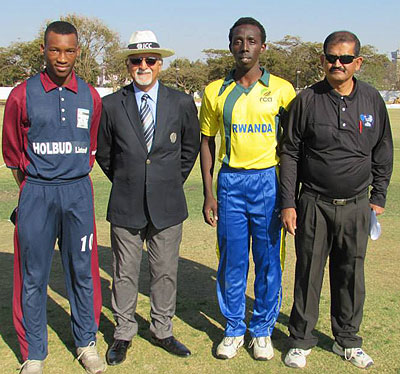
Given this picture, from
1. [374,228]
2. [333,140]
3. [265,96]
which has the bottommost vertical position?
[374,228]

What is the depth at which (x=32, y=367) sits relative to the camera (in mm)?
3475

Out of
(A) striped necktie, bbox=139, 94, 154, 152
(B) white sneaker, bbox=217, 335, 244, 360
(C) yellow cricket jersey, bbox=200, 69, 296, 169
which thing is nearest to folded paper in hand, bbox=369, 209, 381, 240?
(C) yellow cricket jersey, bbox=200, 69, 296, 169

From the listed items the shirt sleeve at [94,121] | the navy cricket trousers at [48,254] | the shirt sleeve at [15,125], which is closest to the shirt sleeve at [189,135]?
the shirt sleeve at [94,121]

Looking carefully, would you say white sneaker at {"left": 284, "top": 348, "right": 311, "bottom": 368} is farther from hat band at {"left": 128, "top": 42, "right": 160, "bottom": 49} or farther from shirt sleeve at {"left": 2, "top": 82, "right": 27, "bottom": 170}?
hat band at {"left": 128, "top": 42, "right": 160, "bottom": 49}

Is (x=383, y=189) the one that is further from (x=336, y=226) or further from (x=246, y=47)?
(x=246, y=47)

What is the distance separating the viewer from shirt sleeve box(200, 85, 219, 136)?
3.80 meters

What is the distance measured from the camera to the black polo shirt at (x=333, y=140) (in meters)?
3.46

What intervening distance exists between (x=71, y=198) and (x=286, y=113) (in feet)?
5.21

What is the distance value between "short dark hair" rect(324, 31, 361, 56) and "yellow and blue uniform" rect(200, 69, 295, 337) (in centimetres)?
41

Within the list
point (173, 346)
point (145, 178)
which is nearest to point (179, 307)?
point (173, 346)

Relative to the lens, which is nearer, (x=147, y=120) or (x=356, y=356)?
(x=356, y=356)

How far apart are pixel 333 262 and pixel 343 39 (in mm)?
1556

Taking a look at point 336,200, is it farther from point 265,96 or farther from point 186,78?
point 186,78

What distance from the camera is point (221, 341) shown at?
3.94 meters
